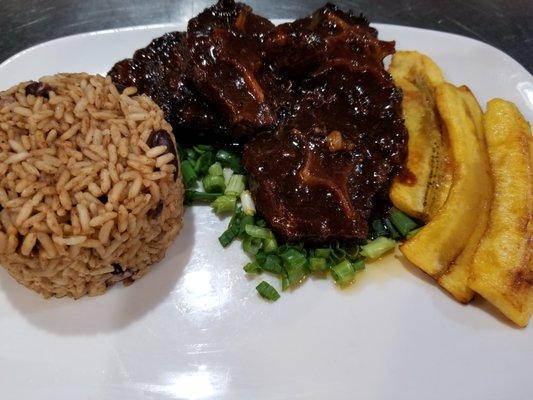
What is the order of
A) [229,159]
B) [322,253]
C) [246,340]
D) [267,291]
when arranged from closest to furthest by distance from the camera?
[246,340], [267,291], [322,253], [229,159]

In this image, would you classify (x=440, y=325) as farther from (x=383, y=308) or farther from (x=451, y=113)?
(x=451, y=113)

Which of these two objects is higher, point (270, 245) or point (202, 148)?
point (202, 148)

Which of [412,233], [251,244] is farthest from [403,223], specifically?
[251,244]

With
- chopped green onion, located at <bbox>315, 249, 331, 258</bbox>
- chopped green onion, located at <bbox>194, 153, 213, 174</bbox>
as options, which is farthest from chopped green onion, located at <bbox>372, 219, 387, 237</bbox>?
chopped green onion, located at <bbox>194, 153, 213, 174</bbox>

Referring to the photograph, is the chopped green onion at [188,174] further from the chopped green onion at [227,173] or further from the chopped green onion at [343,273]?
the chopped green onion at [343,273]

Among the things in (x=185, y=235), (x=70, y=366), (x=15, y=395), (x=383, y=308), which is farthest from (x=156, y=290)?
(x=383, y=308)

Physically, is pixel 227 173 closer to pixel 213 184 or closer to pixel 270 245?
pixel 213 184
